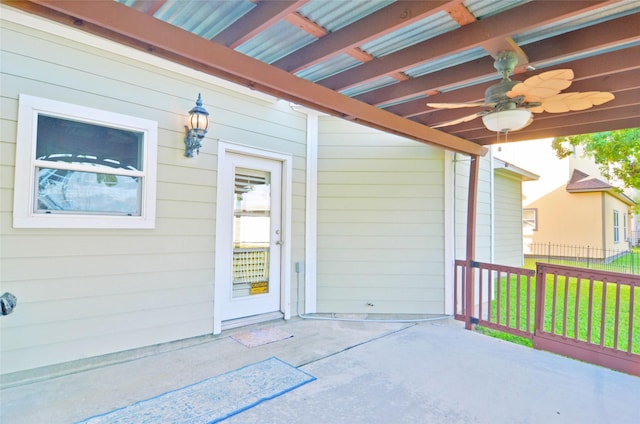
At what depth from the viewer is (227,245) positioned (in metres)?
3.75

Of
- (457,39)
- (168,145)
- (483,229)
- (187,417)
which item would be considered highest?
(457,39)

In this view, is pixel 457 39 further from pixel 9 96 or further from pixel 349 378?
pixel 9 96

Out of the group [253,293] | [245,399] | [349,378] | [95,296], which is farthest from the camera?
[253,293]

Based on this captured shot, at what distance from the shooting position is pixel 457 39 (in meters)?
2.10

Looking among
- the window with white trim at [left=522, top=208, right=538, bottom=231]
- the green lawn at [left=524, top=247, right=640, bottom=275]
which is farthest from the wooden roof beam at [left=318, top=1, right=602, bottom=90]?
the window with white trim at [left=522, top=208, right=538, bottom=231]

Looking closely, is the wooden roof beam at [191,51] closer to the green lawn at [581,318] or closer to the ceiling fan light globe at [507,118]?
the ceiling fan light globe at [507,118]

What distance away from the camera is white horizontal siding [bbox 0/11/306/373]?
8.45ft

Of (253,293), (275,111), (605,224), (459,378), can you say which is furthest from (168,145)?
(605,224)

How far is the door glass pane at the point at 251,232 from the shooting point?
3.95m

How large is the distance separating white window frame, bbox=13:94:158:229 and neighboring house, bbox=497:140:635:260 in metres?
10.7

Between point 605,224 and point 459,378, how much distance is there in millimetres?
11803

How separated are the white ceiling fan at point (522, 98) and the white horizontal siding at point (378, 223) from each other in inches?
82.3

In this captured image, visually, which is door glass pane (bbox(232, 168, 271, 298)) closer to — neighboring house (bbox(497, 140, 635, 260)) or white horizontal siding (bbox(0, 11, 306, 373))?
white horizontal siding (bbox(0, 11, 306, 373))

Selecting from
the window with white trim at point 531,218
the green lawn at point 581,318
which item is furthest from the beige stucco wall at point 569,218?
the green lawn at point 581,318
